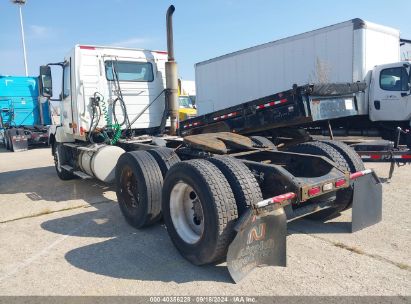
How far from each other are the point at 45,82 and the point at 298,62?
7515 millimetres

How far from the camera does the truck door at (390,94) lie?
9.22 meters

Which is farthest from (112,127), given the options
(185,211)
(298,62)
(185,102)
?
(185,102)

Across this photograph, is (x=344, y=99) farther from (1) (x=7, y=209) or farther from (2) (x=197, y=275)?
(1) (x=7, y=209)

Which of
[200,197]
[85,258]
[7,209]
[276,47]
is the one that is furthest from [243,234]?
[276,47]

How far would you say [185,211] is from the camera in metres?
4.12

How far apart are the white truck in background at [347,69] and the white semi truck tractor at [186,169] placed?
9.43 ft

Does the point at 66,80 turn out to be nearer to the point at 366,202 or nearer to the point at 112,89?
the point at 112,89

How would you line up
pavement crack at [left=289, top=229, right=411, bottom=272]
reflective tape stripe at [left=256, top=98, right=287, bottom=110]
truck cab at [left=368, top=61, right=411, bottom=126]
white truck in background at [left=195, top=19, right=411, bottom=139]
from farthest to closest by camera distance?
white truck in background at [left=195, top=19, right=411, bottom=139] < truck cab at [left=368, top=61, right=411, bottom=126] < reflective tape stripe at [left=256, top=98, right=287, bottom=110] < pavement crack at [left=289, top=229, right=411, bottom=272]

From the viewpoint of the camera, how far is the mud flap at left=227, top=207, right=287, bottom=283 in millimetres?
3240

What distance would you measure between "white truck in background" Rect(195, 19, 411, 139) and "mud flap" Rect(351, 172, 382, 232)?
133 inches

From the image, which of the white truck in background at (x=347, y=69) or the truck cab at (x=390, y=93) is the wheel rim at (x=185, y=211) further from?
the truck cab at (x=390, y=93)

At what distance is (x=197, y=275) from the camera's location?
3.54 metres

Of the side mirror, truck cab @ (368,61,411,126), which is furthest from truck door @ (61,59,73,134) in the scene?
truck cab @ (368,61,411,126)

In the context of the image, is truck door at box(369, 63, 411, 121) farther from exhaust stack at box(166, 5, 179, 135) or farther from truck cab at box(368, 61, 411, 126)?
A: exhaust stack at box(166, 5, 179, 135)
